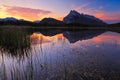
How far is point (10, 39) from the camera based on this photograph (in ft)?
45.8

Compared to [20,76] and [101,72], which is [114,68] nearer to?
[101,72]

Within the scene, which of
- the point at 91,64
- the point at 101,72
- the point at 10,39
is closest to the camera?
the point at 101,72

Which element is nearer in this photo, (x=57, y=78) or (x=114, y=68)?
(x=57, y=78)

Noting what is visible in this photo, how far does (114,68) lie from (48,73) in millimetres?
3679

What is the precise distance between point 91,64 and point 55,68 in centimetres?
235

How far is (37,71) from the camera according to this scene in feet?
26.2

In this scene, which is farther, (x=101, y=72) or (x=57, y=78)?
(x=101, y=72)

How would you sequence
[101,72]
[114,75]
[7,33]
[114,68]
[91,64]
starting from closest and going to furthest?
[114,75], [101,72], [114,68], [91,64], [7,33]

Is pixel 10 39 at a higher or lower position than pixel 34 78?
higher

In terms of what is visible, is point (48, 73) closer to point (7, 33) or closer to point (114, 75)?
point (114, 75)

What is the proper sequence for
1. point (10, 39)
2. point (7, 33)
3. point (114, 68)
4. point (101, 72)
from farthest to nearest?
point (7, 33) < point (10, 39) < point (114, 68) < point (101, 72)

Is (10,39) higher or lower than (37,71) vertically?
higher

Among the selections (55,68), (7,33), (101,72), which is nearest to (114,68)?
(101,72)

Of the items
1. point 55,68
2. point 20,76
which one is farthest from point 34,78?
point 55,68
